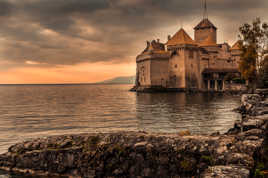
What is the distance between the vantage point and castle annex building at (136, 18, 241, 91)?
77375 mm

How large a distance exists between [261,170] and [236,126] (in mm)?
9189

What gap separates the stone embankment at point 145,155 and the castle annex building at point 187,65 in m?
68.0

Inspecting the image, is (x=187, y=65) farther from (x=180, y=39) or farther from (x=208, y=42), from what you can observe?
(x=208, y=42)

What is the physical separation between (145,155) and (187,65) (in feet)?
233

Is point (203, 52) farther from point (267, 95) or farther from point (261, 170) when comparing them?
point (261, 170)

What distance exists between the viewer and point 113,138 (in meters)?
9.56

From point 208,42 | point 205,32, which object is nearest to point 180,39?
point 208,42

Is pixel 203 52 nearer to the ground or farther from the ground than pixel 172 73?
farther from the ground

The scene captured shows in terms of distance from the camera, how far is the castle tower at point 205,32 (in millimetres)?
91781

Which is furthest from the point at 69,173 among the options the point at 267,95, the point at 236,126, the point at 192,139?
the point at 267,95

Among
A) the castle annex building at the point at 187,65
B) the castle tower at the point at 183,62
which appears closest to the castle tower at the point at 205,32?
the castle annex building at the point at 187,65

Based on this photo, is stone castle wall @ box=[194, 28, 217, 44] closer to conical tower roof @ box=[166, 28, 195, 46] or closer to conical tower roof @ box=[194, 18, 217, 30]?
conical tower roof @ box=[194, 18, 217, 30]

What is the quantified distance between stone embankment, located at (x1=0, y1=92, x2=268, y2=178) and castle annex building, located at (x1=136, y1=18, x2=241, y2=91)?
68003mm

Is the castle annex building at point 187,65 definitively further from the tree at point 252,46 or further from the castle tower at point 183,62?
the tree at point 252,46
